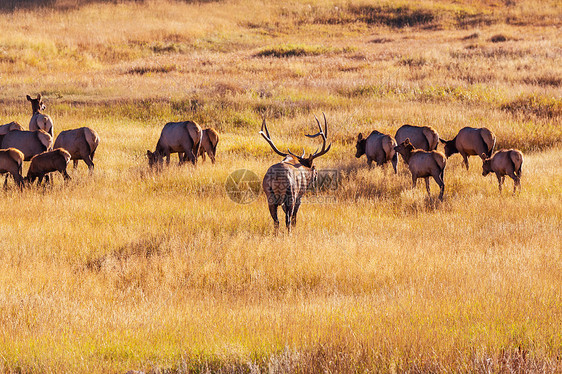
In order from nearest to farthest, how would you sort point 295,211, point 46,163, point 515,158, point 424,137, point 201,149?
point 295,211, point 515,158, point 46,163, point 424,137, point 201,149

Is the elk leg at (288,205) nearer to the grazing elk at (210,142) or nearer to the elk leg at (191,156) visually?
the elk leg at (191,156)

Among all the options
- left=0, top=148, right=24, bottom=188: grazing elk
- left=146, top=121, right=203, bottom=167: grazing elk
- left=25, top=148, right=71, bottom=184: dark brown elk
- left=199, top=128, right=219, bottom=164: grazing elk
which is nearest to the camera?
left=0, top=148, right=24, bottom=188: grazing elk

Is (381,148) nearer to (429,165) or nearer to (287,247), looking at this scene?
(429,165)

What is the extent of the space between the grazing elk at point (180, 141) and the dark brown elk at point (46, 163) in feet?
8.10

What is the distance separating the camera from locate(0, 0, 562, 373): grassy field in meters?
4.82

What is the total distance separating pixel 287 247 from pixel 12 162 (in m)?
7.38

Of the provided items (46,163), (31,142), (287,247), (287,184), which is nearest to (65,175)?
(46,163)

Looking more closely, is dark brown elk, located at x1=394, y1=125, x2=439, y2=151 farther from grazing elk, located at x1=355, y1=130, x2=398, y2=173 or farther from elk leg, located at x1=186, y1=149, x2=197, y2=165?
elk leg, located at x1=186, y1=149, x2=197, y2=165

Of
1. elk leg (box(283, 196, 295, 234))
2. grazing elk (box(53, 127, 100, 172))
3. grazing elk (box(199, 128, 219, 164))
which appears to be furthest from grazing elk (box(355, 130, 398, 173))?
grazing elk (box(53, 127, 100, 172))

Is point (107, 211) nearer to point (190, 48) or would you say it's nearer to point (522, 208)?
point (522, 208)

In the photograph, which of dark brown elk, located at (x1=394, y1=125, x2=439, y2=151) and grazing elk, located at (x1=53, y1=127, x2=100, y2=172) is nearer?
dark brown elk, located at (x1=394, y1=125, x2=439, y2=151)

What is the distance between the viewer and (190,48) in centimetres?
4847

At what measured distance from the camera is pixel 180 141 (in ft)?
46.0

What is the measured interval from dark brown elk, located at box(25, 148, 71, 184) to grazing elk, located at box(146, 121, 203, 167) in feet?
8.10
